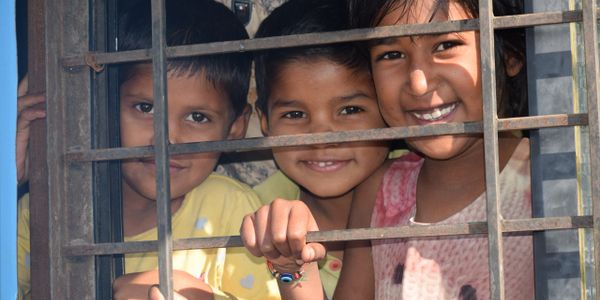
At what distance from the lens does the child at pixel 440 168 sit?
2.15m

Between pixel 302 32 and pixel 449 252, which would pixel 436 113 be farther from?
pixel 302 32

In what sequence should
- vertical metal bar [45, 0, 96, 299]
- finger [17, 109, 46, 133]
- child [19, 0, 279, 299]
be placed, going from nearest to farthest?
vertical metal bar [45, 0, 96, 299], finger [17, 109, 46, 133], child [19, 0, 279, 299]

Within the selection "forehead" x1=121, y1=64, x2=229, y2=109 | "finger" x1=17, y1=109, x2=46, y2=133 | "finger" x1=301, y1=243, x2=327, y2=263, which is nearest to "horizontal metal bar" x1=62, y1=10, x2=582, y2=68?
"finger" x1=17, y1=109, x2=46, y2=133

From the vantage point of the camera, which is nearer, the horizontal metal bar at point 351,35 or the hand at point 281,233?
the horizontal metal bar at point 351,35

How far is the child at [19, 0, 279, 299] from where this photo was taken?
253 centimetres

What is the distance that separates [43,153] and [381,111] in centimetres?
83

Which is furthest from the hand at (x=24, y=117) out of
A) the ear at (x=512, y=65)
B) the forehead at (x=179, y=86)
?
the ear at (x=512, y=65)

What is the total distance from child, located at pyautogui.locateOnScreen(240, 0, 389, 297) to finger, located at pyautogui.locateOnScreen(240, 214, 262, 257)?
0.73 metres

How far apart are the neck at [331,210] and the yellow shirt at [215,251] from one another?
183 mm

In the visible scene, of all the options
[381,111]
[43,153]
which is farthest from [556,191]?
[43,153]

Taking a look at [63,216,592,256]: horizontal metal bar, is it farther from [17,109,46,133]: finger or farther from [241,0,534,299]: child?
[241,0,534,299]: child

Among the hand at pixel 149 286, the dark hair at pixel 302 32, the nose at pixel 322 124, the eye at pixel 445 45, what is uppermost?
the dark hair at pixel 302 32

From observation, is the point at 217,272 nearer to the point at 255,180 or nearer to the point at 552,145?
the point at 255,180

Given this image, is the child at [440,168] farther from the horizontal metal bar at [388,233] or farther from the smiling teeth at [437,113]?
the horizontal metal bar at [388,233]
